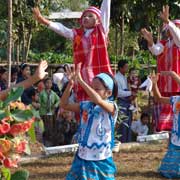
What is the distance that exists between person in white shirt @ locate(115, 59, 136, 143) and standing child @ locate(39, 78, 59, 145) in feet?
3.12

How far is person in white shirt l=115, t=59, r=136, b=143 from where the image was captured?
25.3ft

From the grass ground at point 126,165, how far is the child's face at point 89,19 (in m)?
1.66

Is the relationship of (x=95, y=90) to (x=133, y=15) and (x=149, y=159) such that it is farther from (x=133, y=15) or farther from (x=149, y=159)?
(x=133, y=15)

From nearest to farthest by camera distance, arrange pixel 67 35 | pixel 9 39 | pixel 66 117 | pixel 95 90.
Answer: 1. pixel 95 90
2. pixel 67 35
3. pixel 9 39
4. pixel 66 117

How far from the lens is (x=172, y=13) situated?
26.9ft

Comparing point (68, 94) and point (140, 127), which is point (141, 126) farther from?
point (68, 94)

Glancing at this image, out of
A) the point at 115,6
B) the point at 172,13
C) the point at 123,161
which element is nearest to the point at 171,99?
the point at 123,161

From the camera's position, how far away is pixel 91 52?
5941 mm

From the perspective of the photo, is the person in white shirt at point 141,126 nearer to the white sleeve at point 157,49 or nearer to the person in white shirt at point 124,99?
the person in white shirt at point 124,99

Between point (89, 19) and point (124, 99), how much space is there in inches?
88.6

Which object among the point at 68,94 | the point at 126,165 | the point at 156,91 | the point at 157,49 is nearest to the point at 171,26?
the point at 157,49

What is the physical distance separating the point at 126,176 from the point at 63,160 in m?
1.00

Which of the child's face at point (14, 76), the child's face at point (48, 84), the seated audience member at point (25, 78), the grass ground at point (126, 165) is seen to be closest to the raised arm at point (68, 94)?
the grass ground at point (126, 165)

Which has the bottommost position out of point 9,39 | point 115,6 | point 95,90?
point 95,90
